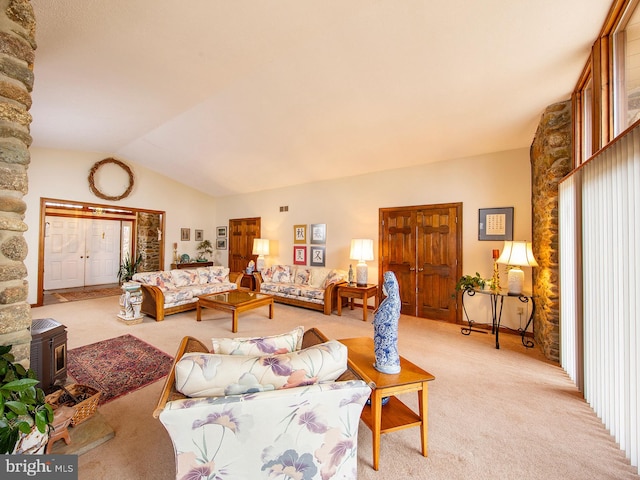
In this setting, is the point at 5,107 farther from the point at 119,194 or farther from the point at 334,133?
the point at 119,194

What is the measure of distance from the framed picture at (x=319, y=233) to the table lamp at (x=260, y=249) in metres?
1.27

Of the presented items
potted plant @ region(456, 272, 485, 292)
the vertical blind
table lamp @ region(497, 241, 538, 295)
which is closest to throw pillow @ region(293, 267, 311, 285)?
potted plant @ region(456, 272, 485, 292)

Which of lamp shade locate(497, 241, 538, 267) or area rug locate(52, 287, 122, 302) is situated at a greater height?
lamp shade locate(497, 241, 538, 267)

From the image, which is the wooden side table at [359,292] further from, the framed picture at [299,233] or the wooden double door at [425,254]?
the framed picture at [299,233]

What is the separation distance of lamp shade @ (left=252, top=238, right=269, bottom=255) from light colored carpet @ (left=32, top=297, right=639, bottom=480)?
10.7 ft

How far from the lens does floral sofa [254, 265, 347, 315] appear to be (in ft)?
15.8

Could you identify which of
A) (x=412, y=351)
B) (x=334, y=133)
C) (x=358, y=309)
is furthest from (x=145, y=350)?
(x=334, y=133)

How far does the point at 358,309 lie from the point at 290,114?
3.68 meters

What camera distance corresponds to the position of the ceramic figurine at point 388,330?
1621mm

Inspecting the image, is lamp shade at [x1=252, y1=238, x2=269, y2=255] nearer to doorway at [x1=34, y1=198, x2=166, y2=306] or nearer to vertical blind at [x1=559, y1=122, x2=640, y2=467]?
doorway at [x1=34, y1=198, x2=166, y2=306]

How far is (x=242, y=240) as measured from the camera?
24.3ft

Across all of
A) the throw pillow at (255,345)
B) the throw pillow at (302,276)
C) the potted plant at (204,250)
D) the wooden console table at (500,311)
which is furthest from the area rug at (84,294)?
the wooden console table at (500,311)

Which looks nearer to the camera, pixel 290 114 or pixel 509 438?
pixel 509 438

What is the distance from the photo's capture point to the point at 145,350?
310 centimetres
